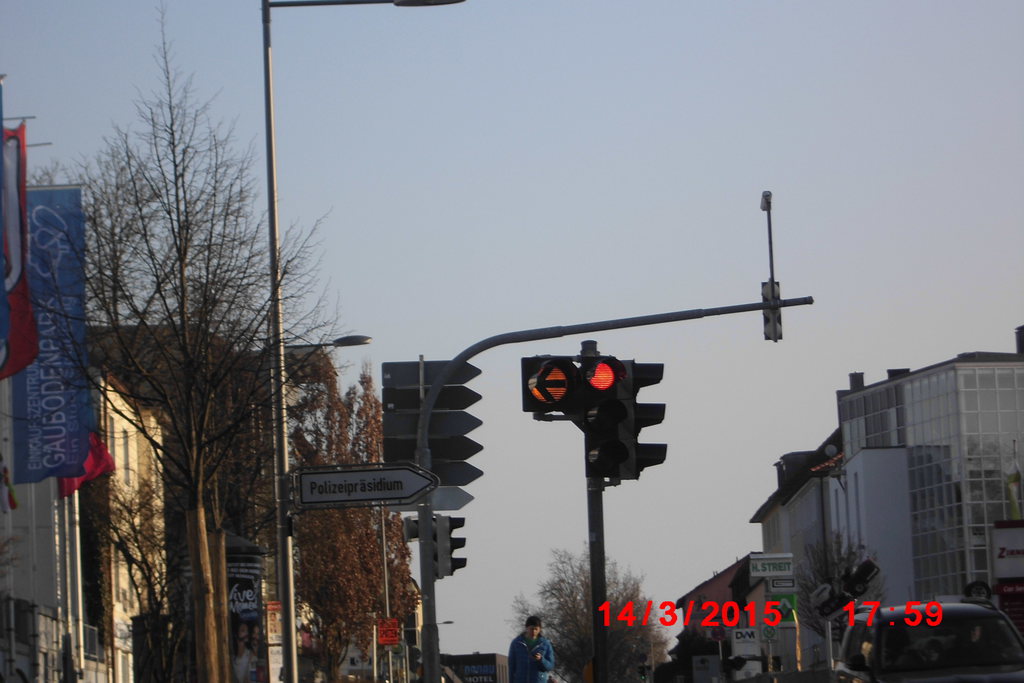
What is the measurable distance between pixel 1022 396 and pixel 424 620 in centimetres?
7419

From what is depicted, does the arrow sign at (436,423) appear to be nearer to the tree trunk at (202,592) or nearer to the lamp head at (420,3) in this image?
the tree trunk at (202,592)

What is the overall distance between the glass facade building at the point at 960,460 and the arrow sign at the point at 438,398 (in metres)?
64.8

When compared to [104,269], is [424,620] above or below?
below

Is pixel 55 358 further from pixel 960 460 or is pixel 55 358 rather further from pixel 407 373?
pixel 960 460

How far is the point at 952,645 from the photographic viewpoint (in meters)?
16.9

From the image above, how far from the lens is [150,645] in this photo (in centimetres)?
4419

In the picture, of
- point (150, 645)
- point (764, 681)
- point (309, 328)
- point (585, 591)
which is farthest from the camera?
point (585, 591)

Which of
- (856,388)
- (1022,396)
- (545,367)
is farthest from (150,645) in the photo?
(856,388)

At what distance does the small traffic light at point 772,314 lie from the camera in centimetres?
2069

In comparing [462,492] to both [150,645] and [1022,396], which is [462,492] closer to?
[150,645]

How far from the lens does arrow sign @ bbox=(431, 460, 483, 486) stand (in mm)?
20812

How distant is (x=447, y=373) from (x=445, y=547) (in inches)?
84.9

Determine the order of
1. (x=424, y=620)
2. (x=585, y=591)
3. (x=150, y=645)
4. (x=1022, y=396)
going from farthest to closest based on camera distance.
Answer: (x=585, y=591), (x=1022, y=396), (x=150, y=645), (x=424, y=620)

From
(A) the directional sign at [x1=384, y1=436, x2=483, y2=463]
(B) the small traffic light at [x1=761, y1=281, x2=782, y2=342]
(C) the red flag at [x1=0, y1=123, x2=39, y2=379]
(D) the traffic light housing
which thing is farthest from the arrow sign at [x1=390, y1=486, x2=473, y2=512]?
(C) the red flag at [x1=0, y1=123, x2=39, y2=379]
